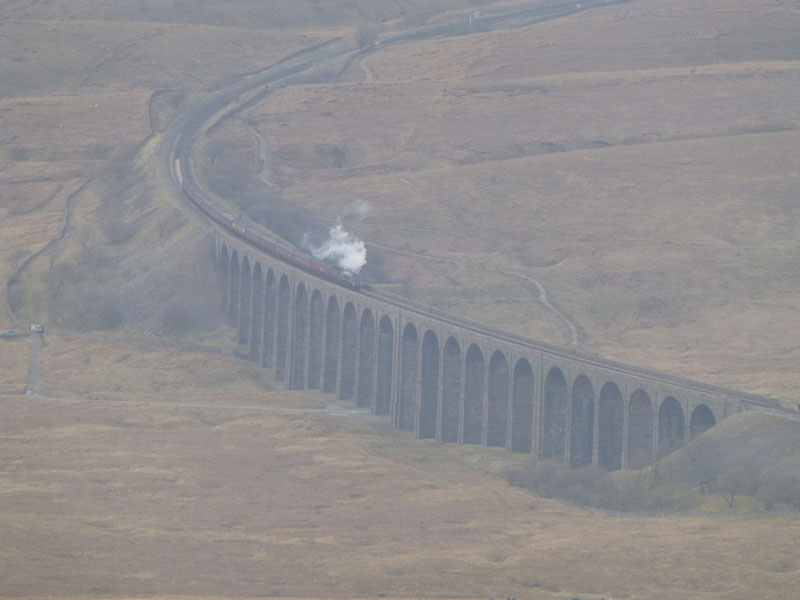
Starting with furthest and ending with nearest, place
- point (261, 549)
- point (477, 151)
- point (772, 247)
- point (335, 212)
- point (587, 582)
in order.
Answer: point (477, 151) < point (335, 212) < point (772, 247) < point (261, 549) < point (587, 582)

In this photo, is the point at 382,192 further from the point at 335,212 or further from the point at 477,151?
the point at 477,151

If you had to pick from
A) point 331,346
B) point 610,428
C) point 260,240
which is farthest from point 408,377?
point 260,240

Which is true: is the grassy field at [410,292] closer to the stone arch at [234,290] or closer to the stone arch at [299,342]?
the stone arch at [234,290]

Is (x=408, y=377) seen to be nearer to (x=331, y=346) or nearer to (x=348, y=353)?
(x=348, y=353)

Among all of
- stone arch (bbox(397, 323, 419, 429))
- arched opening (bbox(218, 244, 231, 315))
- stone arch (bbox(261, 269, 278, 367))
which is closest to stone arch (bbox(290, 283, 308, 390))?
stone arch (bbox(261, 269, 278, 367))

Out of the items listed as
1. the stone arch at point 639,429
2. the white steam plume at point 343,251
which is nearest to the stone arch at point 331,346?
the white steam plume at point 343,251

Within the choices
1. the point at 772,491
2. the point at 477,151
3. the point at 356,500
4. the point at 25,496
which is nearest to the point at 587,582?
the point at 772,491
